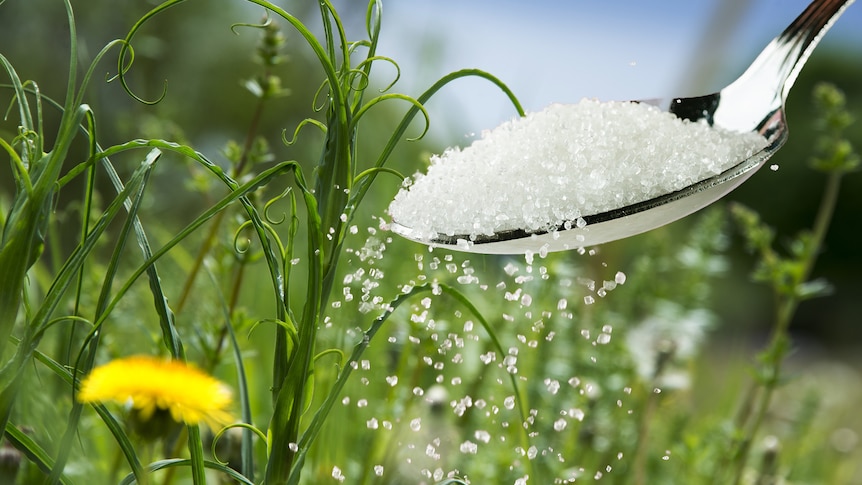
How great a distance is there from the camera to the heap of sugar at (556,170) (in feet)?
1.74

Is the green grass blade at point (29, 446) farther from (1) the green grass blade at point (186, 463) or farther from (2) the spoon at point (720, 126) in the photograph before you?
(2) the spoon at point (720, 126)

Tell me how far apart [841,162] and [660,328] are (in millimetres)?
392

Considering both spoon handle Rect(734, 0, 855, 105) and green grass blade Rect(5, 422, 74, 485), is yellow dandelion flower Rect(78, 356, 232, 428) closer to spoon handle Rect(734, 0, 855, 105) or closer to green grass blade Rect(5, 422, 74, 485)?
green grass blade Rect(5, 422, 74, 485)

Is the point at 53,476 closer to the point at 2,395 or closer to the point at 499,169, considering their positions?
the point at 2,395

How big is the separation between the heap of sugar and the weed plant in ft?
0.14

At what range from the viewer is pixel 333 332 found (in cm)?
82

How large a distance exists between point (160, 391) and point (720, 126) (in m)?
0.58

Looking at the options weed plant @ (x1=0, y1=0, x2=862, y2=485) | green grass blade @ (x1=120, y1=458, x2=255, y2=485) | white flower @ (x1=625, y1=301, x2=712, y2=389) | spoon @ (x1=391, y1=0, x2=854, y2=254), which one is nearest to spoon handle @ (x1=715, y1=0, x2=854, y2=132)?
spoon @ (x1=391, y1=0, x2=854, y2=254)

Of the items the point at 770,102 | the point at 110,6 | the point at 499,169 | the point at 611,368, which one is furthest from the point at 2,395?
the point at 110,6

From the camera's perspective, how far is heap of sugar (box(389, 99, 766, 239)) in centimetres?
53

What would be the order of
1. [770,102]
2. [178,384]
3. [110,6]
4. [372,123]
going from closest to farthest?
[178,384], [770,102], [372,123], [110,6]

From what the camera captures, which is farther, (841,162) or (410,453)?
(410,453)

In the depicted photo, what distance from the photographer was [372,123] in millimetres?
1557

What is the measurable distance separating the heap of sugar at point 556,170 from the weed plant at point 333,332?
0.04 metres
